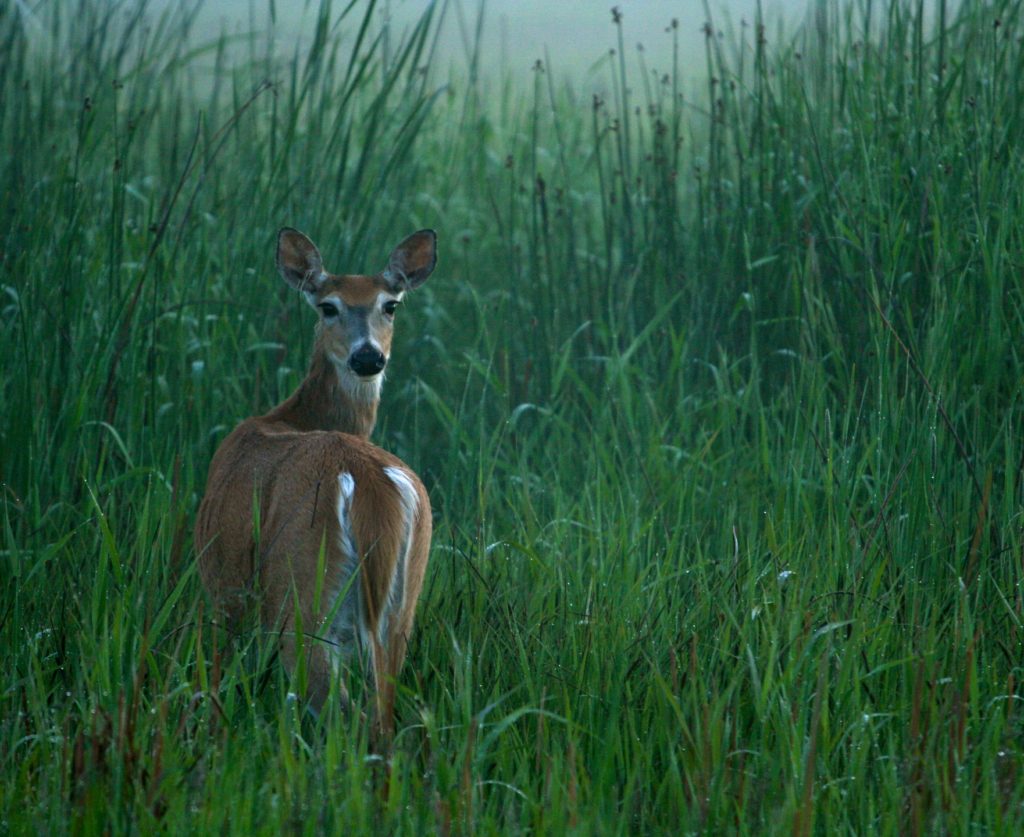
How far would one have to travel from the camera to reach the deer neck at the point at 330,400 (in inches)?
163

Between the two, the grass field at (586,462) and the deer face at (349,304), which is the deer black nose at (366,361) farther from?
the grass field at (586,462)

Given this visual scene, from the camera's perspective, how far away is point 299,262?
4414 millimetres

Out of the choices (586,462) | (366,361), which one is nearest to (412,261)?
(366,361)

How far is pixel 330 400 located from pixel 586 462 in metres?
0.84

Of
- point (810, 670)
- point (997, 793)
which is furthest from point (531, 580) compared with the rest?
point (997, 793)

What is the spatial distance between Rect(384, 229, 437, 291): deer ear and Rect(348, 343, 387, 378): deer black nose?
19.9 inches

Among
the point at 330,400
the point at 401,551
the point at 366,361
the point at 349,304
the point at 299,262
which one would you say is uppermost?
the point at 299,262

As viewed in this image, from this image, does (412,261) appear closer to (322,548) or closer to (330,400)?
(330,400)

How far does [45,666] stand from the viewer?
308 cm

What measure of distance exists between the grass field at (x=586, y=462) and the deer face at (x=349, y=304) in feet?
0.79

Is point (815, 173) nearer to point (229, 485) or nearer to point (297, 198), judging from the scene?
point (297, 198)

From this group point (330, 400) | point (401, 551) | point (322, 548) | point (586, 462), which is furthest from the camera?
point (586, 462)

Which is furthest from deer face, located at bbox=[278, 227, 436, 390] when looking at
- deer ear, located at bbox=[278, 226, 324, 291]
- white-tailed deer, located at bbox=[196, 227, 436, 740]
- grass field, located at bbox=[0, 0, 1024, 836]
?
white-tailed deer, located at bbox=[196, 227, 436, 740]

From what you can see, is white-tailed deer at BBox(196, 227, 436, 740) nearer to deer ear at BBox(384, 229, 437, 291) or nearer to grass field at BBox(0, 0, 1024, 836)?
grass field at BBox(0, 0, 1024, 836)
